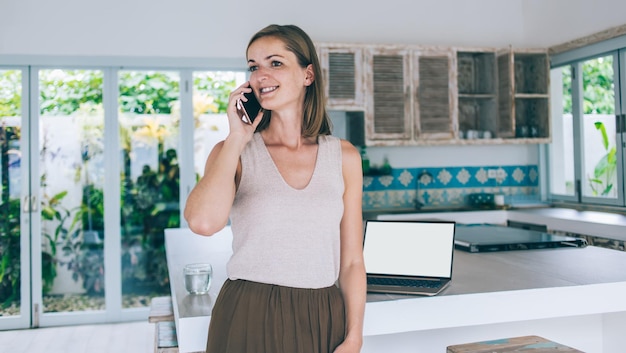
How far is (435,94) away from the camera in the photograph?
4.93 metres

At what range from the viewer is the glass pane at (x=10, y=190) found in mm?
4801

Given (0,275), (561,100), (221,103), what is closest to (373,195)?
(221,103)

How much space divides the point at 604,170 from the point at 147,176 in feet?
12.6

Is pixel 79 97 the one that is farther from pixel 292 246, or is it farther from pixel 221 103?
pixel 292 246

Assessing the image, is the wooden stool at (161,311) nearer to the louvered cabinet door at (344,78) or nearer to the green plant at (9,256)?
the louvered cabinet door at (344,78)

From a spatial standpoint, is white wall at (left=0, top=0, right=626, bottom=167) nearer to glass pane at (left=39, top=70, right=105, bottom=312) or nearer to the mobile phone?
glass pane at (left=39, top=70, right=105, bottom=312)

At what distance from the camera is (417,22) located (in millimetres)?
5328

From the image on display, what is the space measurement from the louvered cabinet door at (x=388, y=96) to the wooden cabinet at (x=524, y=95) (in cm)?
90

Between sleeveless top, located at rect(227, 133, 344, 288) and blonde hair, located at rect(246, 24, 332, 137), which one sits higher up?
blonde hair, located at rect(246, 24, 332, 137)

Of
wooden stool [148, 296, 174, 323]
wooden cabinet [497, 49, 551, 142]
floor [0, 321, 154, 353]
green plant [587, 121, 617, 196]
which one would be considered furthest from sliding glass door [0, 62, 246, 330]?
green plant [587, 121, 617, 196]

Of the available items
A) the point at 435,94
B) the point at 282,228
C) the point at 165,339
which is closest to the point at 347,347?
the point at 282,228

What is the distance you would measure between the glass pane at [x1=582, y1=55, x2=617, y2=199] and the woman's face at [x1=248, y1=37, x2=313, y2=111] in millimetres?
3883

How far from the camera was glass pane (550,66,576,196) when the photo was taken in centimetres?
509

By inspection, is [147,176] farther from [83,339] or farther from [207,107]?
[83,339]
